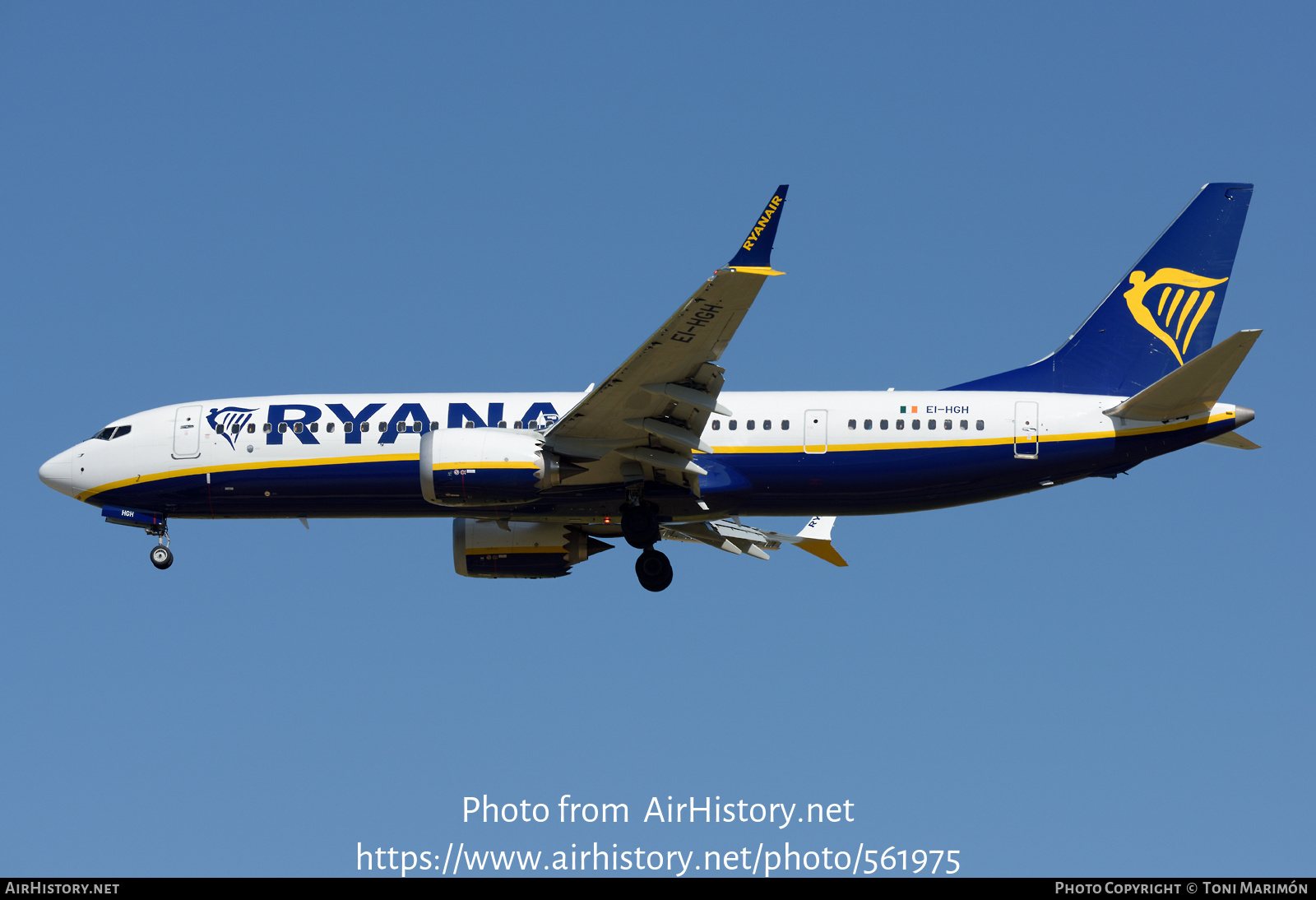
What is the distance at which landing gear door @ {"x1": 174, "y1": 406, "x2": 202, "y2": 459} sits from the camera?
31.5 metres

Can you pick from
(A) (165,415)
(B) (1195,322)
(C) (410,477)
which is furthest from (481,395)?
(B) (1195,322)

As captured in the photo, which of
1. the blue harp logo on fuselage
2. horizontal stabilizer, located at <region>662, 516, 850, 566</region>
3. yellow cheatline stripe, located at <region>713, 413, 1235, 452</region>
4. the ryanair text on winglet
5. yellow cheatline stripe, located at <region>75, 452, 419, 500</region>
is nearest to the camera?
the ryanair text on winglet

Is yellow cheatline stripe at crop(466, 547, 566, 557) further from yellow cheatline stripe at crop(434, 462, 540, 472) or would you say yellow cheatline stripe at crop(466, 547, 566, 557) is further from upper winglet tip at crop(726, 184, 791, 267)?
upper winglet tip at crop(726, 184, 791, 267)

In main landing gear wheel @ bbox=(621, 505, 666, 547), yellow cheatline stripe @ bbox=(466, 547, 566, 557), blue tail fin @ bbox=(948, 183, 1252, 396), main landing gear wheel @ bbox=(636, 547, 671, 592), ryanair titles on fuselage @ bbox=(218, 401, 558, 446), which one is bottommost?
main landing gear wheel @ bbox=(636, 547, 671, 592)

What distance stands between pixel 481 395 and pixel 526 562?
4.30 metres

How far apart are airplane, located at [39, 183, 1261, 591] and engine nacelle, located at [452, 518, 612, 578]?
3.73 feet

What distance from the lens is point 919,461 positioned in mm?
29594

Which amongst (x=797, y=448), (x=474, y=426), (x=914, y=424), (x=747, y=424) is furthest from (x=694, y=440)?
(x=474, y=426)

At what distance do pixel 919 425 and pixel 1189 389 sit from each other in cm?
502

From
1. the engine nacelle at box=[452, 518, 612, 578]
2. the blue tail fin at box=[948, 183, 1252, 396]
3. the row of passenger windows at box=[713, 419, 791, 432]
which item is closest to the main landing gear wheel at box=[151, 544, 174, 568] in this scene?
the engine nacelle at box=[452, 518, 612, 578]

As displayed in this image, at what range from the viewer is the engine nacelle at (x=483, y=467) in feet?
94.3

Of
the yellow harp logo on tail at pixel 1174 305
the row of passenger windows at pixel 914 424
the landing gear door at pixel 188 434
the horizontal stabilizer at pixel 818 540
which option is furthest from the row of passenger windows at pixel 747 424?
the landing gear door at pixel 188 434

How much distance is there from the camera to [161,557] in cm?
3225
